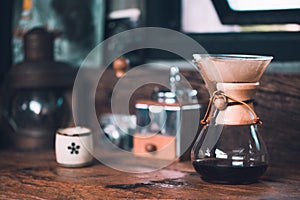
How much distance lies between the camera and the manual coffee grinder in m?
1.17

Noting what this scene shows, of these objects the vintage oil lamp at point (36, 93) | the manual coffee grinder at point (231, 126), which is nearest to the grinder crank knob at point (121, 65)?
A: the vintage oil lamp at point (36, 93)

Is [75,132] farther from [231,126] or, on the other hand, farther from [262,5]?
[262,5]

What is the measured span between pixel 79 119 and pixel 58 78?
18 centimetres

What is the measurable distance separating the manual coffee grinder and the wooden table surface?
33 millimetres

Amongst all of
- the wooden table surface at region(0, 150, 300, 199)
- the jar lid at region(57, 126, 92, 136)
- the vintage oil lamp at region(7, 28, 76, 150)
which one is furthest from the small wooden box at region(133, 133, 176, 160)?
the vintage oil lamp at region(7, 28, 76, 150)

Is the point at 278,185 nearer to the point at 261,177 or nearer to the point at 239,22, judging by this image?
the point at 261,177

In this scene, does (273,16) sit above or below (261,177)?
above

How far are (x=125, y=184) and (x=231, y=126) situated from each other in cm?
25

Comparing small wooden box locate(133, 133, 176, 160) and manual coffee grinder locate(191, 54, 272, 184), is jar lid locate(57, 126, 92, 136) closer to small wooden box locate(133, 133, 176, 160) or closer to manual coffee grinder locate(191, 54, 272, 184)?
small wooden box locate(133, 133, 176, 160)

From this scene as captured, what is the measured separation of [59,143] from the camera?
1388 mm

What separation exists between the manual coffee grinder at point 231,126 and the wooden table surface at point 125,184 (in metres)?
0.03

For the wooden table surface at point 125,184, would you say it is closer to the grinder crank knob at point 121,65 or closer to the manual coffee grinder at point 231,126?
the manual coffee grinder at point 231,126

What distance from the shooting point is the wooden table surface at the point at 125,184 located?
113 centimetres

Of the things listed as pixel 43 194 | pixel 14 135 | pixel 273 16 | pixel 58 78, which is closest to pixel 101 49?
pixel 58 78
